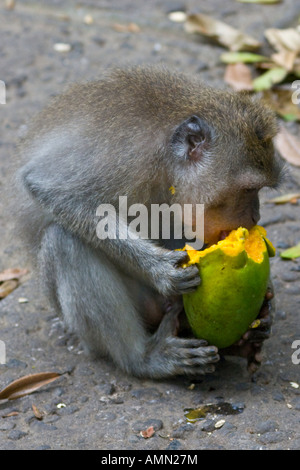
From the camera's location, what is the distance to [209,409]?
14.0ft

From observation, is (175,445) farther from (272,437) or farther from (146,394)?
(146,394)

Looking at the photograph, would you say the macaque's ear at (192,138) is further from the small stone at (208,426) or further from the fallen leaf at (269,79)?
the fallen leaf at (269,79)

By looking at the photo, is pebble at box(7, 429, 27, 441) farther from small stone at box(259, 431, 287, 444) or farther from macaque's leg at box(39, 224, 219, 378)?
small stone at box(259, 431, 287, 444)

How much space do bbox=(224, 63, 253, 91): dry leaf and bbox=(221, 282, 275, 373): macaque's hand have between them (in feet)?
12.2

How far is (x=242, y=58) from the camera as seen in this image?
8.25 m

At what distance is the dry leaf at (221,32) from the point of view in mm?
8398

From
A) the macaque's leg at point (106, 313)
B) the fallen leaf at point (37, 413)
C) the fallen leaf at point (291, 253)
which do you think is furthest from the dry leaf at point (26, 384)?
the fallen leaf at point (291, 253)

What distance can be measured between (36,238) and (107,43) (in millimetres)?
4479

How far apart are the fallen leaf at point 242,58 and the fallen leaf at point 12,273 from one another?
3.59 m

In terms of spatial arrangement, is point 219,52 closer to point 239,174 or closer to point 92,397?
point 239,174

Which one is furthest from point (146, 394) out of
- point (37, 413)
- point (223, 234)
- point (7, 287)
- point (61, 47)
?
point (61, 47)

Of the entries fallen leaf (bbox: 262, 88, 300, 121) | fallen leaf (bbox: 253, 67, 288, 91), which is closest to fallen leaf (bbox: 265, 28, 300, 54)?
fallen leaf (bbox: 253, 67, 288, 91)

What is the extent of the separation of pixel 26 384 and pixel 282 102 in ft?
14.1
